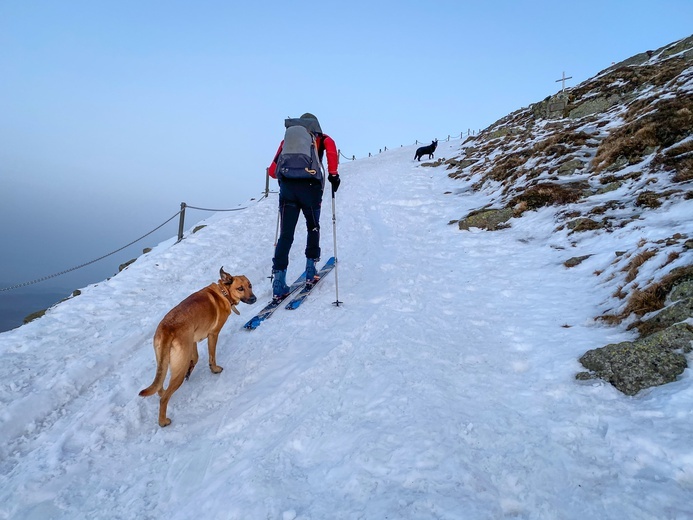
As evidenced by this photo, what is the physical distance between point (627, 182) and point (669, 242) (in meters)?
4.23

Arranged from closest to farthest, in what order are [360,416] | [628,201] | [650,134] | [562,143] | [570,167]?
[360,416], [628,201], [650,134], [570,167], [562,143]

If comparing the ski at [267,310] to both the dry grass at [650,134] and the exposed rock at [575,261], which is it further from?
the dry grass at [650,134]

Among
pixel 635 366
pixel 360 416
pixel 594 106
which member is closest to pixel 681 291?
pixel 635 366

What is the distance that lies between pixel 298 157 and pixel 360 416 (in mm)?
4450

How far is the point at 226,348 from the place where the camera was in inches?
209

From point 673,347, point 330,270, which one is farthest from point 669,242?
point 330,270

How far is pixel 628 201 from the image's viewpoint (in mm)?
7684

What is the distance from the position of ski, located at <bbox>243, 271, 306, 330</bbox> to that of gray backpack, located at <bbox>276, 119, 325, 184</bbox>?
2205 mm

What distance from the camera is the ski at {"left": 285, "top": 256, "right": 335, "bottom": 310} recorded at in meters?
6.54

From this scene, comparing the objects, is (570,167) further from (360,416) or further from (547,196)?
(360,416)

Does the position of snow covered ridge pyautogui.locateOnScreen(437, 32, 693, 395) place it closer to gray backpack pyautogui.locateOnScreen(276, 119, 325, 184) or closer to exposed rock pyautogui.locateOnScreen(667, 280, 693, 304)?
exposed rock pyautogui.locateOnScreen(667, 280, 693, 304)

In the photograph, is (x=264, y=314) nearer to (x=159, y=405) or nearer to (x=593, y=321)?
(x=159, y=405)

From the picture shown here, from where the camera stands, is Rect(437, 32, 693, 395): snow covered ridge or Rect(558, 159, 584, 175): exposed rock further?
Rect(558, 159, 584, 175): exposed rock

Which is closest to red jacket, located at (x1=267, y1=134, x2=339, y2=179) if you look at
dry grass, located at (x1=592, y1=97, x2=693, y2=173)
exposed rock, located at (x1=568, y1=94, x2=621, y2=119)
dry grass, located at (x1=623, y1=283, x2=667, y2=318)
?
dry grass, located at (x1=623, y1=283, x2=667, y2=318)
